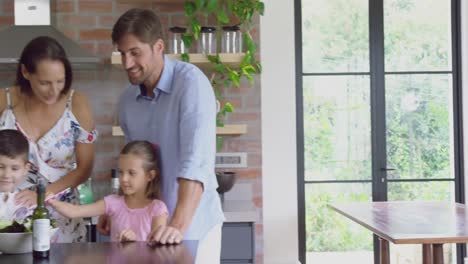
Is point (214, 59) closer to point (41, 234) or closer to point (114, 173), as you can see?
point (114, 173)

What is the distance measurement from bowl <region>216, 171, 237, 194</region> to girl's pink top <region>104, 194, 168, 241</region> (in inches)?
66.7

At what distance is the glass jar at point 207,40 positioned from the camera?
3984 millimetres

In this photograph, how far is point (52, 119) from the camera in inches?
93.0

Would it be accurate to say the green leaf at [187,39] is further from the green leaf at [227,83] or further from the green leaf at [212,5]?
the green leaf at [227,83]

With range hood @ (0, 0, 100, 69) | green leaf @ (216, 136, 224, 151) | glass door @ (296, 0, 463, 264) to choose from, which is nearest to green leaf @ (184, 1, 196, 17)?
range hood @ (0, 0, 100, 69)

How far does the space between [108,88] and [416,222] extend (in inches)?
73.7

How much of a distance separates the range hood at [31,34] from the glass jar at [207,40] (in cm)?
58

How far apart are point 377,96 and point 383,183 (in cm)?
59

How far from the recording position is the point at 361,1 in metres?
4.90

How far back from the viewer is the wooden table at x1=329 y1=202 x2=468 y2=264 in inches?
121

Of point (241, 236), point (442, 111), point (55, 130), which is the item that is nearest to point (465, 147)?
point (442, 111)

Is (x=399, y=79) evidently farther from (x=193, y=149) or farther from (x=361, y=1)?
(x=193, y=149)

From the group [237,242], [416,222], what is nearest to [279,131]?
[237,242]

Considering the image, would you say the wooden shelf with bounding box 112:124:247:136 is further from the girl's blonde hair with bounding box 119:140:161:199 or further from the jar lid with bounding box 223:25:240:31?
the girl's blonde hair with bounding box 119:140:161:199
